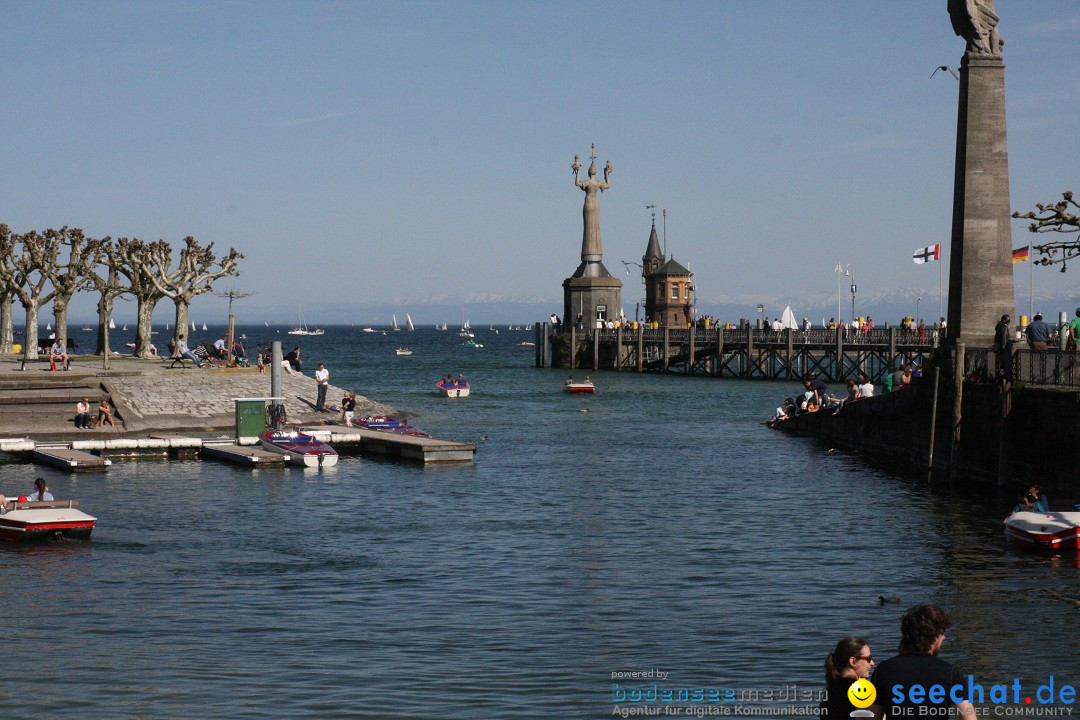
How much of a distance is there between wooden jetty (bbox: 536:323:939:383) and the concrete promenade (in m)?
39.2

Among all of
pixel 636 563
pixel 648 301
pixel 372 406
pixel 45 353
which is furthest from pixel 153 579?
pixel 648 301

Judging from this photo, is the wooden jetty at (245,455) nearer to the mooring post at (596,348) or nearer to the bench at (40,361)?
the bench at (40,361)

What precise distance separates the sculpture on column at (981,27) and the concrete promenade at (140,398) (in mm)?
28972

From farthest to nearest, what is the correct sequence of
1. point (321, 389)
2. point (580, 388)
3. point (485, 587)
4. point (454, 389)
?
point (580, 388)
point (454, 389)
point (321, 389)
point (485, 587)

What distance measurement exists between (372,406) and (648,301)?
68.7 metres

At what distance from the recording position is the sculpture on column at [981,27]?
3400 centimetres

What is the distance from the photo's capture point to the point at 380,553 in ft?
82.2

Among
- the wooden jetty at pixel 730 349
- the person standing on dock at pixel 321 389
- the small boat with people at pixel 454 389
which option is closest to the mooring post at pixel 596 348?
the wooden jetty at pixel 730 349

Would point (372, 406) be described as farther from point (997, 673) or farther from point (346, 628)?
point (997, 673)

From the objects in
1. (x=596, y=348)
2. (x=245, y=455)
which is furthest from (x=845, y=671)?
(x=596, y=348)

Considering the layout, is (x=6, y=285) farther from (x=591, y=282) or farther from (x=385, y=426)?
(x=591, y=282)

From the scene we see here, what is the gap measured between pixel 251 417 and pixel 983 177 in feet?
81.1

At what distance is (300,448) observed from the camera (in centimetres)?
3953

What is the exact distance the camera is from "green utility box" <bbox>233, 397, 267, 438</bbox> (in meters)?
43.2
